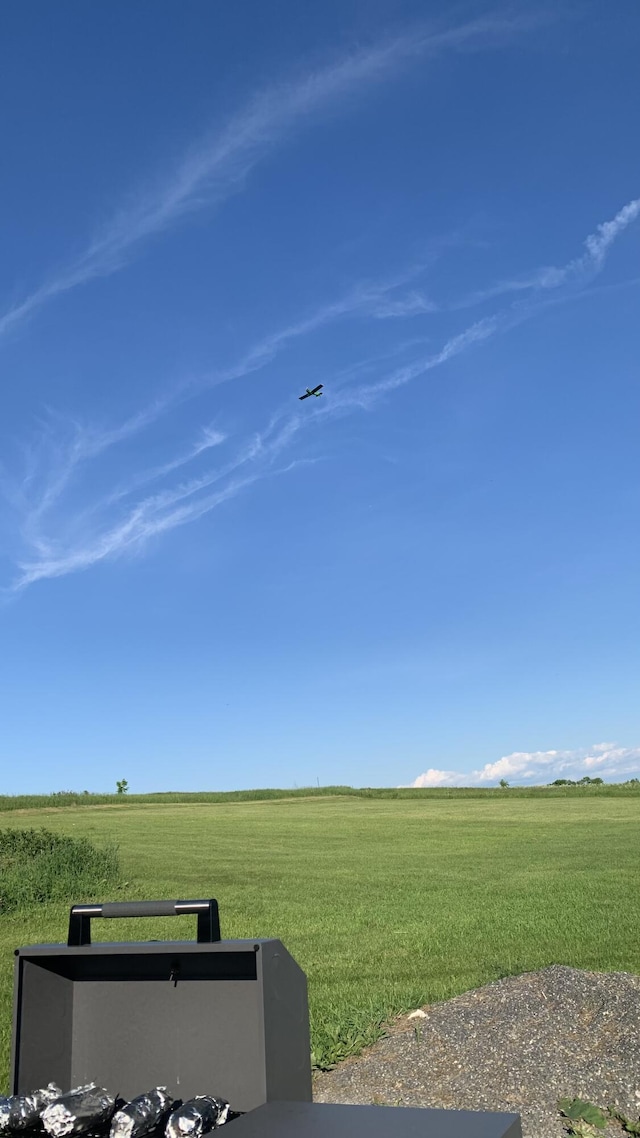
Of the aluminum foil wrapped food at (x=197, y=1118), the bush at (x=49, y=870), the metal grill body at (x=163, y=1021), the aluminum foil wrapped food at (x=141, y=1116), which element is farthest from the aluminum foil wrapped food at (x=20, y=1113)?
the bush at (x=49, y=870)

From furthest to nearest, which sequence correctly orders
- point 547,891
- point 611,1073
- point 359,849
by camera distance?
point 359,849 → point 547,891 → point 611,1073

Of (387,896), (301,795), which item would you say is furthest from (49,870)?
(301,795)

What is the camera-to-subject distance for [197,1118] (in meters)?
3.61

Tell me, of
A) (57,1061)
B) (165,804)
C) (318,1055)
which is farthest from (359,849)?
(165,804)

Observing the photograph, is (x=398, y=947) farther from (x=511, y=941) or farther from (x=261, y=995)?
(x=261, y=995)

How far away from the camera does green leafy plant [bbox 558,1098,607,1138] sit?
5164mm

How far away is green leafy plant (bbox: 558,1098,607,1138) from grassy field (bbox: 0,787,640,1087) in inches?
69.5

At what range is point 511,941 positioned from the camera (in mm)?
11570

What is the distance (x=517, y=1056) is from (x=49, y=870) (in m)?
13.1

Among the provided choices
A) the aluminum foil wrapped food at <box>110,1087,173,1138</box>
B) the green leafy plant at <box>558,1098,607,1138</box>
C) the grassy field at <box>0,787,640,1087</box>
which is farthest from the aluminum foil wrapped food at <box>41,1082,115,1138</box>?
the grassy field at <box>0,787,640,1087</box>

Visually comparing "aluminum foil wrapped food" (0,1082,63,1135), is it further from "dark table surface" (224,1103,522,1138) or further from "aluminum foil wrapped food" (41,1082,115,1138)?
"dark table surface" (224,1103,522,1138)

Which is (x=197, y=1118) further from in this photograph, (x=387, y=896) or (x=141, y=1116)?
(x=387, y=896)

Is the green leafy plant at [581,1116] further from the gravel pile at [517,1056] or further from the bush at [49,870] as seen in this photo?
the bush at [49,870]

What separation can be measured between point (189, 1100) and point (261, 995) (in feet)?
2.28
